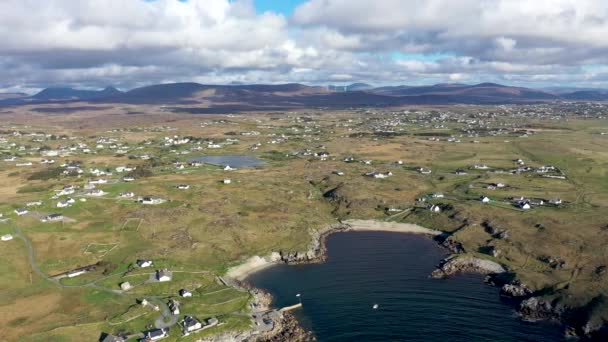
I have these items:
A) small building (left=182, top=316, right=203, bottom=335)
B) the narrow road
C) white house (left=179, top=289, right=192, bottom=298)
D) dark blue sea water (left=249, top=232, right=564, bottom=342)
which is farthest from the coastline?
white house (left=179, top=289, right=192, bottom=298)

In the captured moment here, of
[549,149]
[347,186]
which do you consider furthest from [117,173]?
[549,149]

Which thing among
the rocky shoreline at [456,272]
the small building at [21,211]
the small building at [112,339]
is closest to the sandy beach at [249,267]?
the rocky shoreline at [456,272]

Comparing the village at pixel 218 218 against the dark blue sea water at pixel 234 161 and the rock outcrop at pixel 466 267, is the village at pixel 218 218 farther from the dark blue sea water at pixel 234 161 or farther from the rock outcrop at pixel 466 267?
the dark blue sea water at pixel 234 161

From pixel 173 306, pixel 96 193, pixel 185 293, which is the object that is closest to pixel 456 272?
pixel 185 293

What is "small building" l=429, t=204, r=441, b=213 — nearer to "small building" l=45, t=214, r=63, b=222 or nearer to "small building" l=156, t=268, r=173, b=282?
"small building" l=156, t=268, r=173, b=282

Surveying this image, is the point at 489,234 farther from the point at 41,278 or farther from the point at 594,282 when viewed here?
the point at 41,278

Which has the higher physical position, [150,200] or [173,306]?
[150,200]

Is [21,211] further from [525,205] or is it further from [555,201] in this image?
[555,201]
